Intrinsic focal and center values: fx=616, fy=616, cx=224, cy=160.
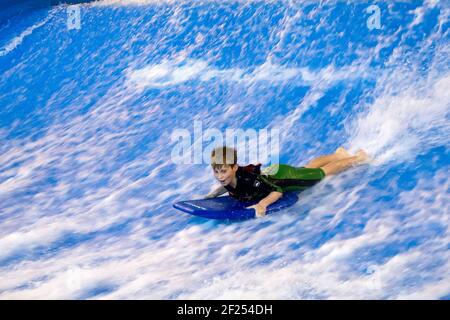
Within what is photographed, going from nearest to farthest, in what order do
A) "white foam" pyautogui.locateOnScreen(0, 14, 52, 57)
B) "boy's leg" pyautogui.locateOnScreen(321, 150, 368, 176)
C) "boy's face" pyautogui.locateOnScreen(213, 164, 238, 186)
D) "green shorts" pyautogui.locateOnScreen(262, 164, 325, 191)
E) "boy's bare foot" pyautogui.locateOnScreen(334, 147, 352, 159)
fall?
"boy's face" pyautogui.locateOnScreen(213, 164, 238, 186) < "green shorts" pyautogui.locateOnScreen(262, 164, 325, 191) < "boy's leg" pyautogui.locateOnScreen(321, 150, 368, 176) < "boy's bare foot" pyautogui.locateOnScreen(334, 147, 352, 159) < "white foam" pyautogui.locateOnScreen(0, 14, 52, 57)

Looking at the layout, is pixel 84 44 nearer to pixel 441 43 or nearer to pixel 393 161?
pixel 441 43

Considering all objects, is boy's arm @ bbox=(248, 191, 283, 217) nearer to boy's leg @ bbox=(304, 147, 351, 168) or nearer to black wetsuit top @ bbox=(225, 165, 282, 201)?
black wetsuit top @ bbox=(225, 165, 282, 201)

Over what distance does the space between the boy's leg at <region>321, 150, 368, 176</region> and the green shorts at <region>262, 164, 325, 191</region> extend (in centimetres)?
8

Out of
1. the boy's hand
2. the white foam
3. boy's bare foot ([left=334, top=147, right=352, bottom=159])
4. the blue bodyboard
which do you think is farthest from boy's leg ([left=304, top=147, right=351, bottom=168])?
the white foam

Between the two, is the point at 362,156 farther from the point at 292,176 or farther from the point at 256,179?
the point at 256,179

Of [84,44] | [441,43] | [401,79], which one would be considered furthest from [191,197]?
[84,44]

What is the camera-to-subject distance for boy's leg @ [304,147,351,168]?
413cm

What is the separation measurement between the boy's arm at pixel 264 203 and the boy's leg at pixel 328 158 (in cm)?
64

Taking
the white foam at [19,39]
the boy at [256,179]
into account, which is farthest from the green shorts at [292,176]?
the white foam at [19,39]

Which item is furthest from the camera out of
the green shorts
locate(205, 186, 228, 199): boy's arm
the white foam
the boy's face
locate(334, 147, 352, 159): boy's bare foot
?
the white foam

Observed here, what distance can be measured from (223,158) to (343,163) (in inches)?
39.0

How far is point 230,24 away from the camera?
7098 millimetres

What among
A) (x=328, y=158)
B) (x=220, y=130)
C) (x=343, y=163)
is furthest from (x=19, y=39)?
(x=343, y=163)

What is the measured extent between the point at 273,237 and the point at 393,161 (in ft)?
3.72
